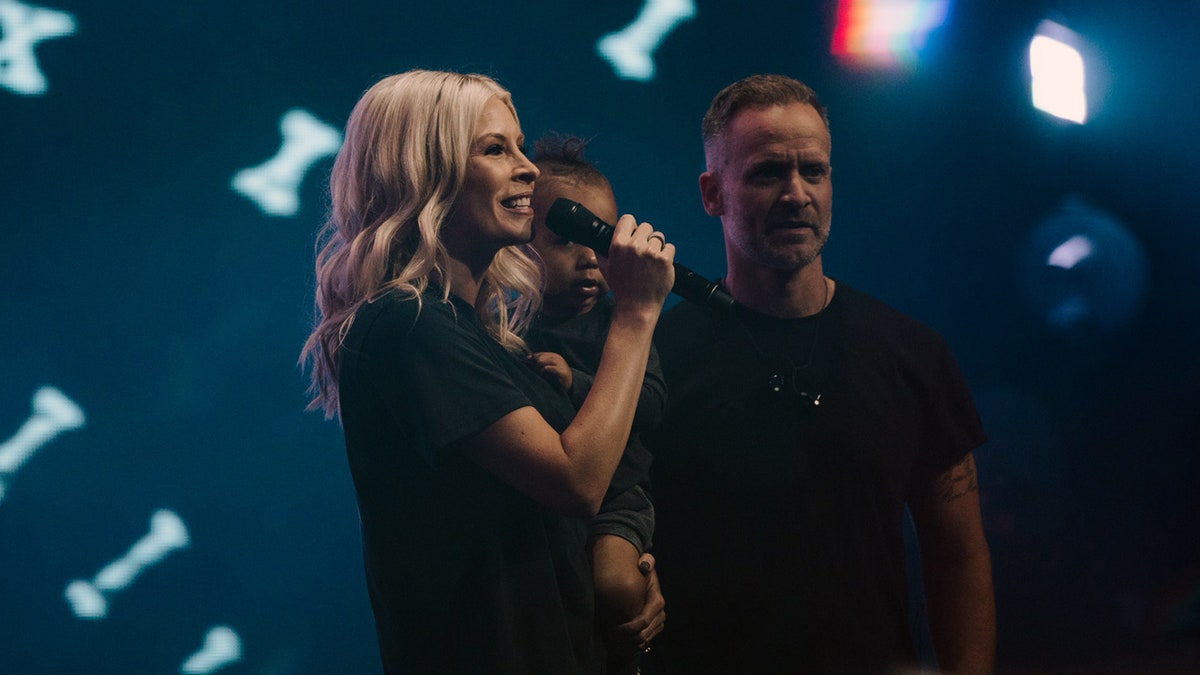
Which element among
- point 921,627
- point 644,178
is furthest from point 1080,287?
point 644,178

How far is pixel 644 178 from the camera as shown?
201 cm

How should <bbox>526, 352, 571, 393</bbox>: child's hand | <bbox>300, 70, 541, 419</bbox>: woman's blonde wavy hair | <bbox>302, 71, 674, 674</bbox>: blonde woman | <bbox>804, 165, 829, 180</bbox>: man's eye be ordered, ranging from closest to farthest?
<bbox>302, 71, 674, 674</bbox>: blonde woman
<bbox>300, 70, 541, 419</bbox>: woman's blonde wavy hair
<bbox>526, 352, 571, 393</bbox>: child's hand
<bbox>804, 165, 829, 180</bbox>: man's eye

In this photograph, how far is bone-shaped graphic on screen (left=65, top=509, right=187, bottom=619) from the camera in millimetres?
1679

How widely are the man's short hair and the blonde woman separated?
19.3 inches

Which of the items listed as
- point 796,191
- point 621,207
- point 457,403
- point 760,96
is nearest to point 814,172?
point 796,191

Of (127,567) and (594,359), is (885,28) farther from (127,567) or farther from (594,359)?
(127,567)

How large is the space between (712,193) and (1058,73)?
1.15 m

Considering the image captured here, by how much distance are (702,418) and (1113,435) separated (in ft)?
4.14

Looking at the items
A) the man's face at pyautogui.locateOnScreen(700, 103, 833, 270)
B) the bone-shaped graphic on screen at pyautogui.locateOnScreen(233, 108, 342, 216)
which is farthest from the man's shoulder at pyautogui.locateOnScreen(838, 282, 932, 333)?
the bone-shaped graphic on screen at pyautogui.locateOnScreen(233, 108, 342, 216)

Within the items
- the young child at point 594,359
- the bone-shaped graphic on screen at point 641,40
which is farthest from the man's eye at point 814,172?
the bone-shaped graphic on screen at point 641,40

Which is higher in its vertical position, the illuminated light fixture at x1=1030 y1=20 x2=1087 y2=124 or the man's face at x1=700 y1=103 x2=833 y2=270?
the illuminated light fixture at x1=1030 y1=20 x2=1087 y2=124

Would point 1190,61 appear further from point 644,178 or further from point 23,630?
point 23,630

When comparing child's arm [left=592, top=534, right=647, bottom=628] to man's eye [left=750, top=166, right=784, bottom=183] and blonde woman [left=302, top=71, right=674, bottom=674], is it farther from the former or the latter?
man's eye [left=750, top=166, right=784, bottom=183]

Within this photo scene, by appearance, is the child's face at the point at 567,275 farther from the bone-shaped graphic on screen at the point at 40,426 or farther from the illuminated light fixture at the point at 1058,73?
the illuminated light fixture at the point at 1058,73
